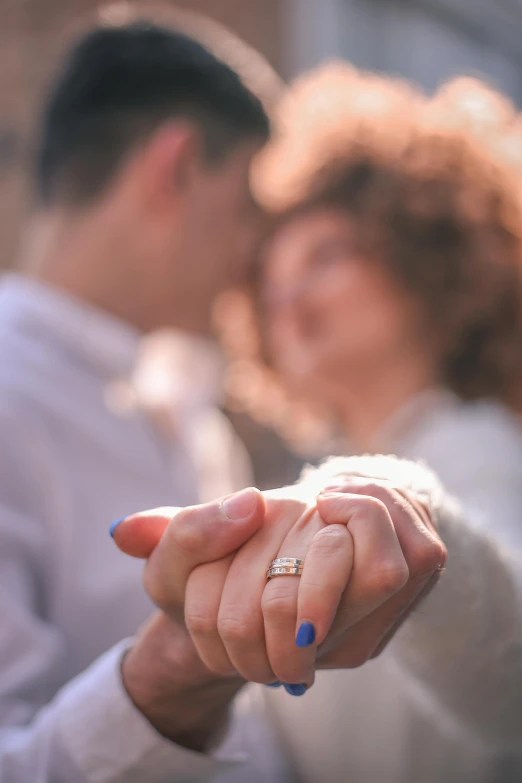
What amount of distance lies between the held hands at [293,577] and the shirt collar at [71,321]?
0.79 meters

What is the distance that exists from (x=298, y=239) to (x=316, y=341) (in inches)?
12.7

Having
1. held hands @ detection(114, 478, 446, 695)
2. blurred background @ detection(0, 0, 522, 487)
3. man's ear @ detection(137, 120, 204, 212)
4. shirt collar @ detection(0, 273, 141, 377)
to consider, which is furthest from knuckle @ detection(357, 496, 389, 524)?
blurred background @ detection(0, 0, 522, 487)

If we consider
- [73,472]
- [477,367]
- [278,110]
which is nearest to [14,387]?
[73,472]

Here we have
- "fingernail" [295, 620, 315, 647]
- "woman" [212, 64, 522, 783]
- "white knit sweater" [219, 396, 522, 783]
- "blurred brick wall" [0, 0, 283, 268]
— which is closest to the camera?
"fingernail" [295, 620, 315, 647]

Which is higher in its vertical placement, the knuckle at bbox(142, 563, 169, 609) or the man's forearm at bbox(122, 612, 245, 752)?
the knuckle at bbox(142, 563, 169, 609)

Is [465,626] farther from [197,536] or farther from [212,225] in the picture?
[212,225]

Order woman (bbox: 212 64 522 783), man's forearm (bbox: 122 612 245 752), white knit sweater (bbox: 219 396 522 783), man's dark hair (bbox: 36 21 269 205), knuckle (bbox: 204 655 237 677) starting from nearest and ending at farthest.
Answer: knuckle (bbox: 204 655 237 677) < man's forearm (bbox: 122 612 245 752) < white knit sweater (bbox: 219 396 522 783) < man's dark hair (bbox: 36 21 269 205) < woman (bbox: 212 64 522 783)

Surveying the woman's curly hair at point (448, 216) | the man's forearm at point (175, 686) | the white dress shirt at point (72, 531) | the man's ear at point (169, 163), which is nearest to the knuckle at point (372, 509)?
the man's forearm at point (175, 686)

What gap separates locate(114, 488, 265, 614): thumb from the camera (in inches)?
23.3

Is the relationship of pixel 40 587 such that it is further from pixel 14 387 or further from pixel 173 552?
pixel 173 552

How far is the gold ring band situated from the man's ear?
1.21 m

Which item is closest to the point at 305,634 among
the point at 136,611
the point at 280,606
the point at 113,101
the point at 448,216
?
the point at 280,606

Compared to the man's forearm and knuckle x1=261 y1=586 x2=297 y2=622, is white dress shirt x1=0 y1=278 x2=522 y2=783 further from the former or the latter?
knuckle x1=261 y1=586 x2=297 y2=622

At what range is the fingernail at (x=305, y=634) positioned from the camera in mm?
510
